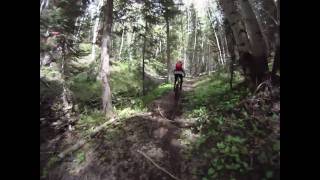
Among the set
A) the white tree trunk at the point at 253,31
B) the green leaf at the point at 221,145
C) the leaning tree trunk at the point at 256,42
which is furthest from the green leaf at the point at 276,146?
the white tree trunk at the point at 253,31

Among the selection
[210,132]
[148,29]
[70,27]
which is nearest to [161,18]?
[148,29]

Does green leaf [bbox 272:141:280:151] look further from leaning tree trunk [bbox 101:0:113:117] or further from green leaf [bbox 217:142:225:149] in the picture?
leaning tree trunk [bbox 101:0:113:117]

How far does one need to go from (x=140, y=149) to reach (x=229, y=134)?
0.63 metres

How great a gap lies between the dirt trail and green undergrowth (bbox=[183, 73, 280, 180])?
0.09 meters

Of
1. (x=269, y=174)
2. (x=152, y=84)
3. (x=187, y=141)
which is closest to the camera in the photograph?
(x=269, y=174)

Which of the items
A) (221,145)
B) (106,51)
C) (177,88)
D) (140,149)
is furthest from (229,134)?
(106,51)

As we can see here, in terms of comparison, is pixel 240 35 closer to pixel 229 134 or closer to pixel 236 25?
pixel 236 25

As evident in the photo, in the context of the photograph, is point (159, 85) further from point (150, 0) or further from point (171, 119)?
point (150, 0)

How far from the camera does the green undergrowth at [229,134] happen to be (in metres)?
2.64

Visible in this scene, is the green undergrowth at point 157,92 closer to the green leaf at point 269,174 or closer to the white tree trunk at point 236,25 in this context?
the white tree trunk at point 236,25

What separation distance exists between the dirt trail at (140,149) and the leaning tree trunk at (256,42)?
18.3 inches

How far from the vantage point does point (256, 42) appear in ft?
9.21

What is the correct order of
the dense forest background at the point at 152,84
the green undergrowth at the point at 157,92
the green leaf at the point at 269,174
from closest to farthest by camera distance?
the green leaf at the point at 269,174 → the dense forest background at the point at 152,84 → the green undergrowth at the point at 157,92
